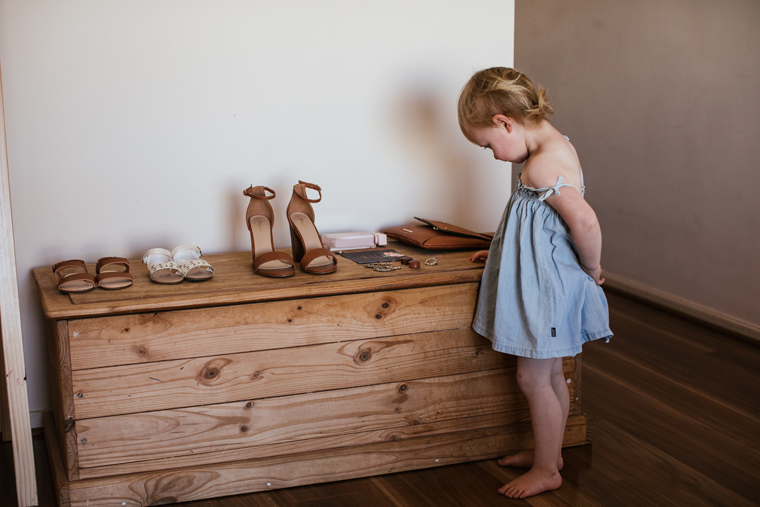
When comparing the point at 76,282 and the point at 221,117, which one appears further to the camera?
Answer: the point at 221,117

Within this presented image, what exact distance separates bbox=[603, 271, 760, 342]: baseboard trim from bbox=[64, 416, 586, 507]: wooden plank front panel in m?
1.34

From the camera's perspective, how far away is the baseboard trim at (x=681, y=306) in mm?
2957

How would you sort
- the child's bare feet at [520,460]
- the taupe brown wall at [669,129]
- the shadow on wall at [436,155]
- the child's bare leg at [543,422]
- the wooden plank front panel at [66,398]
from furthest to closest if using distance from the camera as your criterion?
the taupe brown wall at [669,129], the shadow on wall at [436,155], the child's bare feet at [520,460], the child's bare leg at [543,422], the wooden plank front panel at [66,398]

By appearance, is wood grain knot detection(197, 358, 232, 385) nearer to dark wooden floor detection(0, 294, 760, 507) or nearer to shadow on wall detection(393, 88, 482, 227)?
dark wooden floor detection(0, 294, 760, 507)

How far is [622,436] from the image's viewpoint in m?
2.06

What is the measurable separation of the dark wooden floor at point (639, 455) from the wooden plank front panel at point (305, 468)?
0.09 ft

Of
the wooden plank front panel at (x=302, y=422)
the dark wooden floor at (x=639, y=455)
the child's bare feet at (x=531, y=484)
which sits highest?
the wooden plank front panel at (x=302, y=422)

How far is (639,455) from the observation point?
1.95m

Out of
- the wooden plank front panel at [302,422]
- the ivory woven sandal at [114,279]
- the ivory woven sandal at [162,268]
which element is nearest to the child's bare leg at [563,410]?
the wooden plank front panel at [302,422]

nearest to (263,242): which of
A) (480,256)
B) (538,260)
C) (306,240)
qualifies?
(306,240)

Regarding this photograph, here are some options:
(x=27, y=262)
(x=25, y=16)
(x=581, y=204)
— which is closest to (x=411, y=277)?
(x=581, y=204)

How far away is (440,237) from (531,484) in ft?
2.37

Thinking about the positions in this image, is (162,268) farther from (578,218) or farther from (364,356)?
(578,218)

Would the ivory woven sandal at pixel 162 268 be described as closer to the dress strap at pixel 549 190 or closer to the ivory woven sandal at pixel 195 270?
the ivory woven sandal at pixel 195 270
